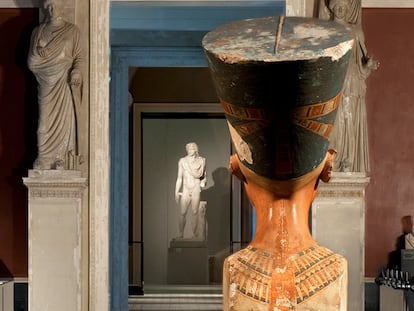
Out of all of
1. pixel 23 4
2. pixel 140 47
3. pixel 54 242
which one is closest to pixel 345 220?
pixel 54 242

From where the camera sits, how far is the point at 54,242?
6.90 meters

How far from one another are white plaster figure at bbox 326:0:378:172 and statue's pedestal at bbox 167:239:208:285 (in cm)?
715

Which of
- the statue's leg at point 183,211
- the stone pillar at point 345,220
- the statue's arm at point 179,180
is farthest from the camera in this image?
the statue's leg at point 183,211

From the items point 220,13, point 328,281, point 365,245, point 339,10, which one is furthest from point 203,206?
point 328,281

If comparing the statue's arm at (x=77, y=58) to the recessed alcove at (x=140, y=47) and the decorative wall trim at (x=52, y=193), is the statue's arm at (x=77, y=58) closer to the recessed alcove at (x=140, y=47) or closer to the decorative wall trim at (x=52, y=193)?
the decorative wall trim at (x=52, y=193)

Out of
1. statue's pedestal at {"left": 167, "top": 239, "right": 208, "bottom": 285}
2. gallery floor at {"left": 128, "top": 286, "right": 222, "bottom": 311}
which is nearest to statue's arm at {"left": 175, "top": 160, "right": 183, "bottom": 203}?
statue's pedestal at {"left": 167, "top": 239, "right": 208, "bottom": 285}

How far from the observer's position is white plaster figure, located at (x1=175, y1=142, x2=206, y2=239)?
43.4ft

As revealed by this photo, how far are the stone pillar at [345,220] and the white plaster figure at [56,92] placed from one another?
2.18 m

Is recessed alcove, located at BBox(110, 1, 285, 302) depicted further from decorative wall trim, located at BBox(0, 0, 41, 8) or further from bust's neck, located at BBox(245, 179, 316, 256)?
bust's neck, located at BBox(245, 179, 316, 256)

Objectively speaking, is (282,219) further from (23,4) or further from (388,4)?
(23,4)

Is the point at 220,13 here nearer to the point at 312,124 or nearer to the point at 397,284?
the point at 397,284

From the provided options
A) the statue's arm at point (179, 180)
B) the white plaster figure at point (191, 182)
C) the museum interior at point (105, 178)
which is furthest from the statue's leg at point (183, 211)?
the museum interior at point (105, 178)

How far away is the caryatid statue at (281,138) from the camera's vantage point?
159cm

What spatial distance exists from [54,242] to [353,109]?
2.80m
